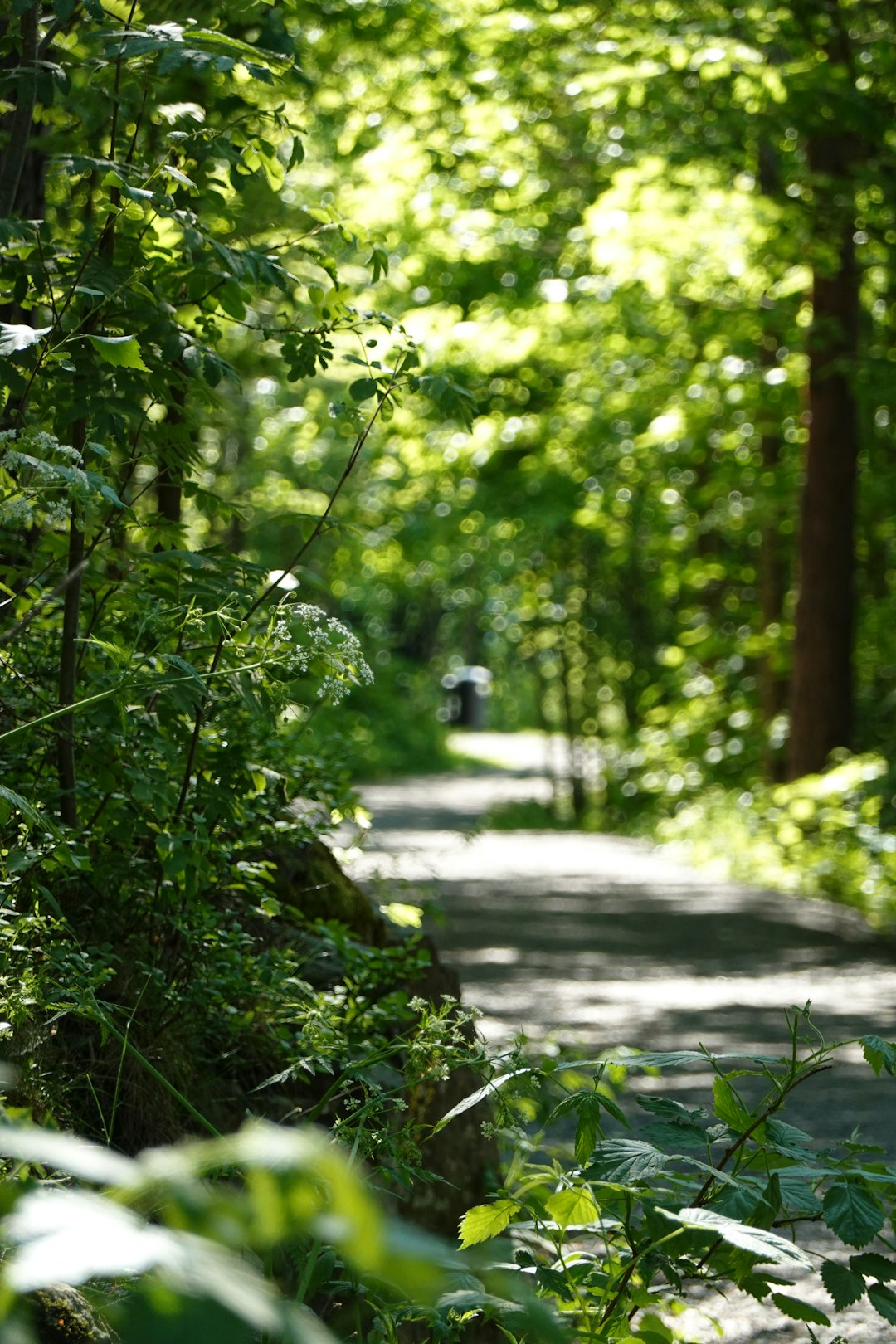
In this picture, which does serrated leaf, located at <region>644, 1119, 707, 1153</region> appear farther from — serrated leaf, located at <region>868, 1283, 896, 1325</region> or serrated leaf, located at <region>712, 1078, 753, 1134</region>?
serrated leaf, located at <region>868, 1283, 896, 1325</region>

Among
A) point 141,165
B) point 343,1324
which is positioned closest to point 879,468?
point 141,165

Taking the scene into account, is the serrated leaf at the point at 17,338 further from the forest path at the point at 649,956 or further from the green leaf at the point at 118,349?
the forest path at the point at 649,956

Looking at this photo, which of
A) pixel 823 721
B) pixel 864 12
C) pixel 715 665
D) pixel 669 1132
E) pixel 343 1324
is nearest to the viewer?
pixel 669 1132

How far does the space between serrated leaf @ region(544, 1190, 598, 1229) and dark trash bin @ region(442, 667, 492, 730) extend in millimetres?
52776

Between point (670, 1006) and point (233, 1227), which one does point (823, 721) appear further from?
point (233, 1227)

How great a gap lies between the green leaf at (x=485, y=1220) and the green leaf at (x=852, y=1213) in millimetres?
538

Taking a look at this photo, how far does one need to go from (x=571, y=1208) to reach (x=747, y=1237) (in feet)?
1.77

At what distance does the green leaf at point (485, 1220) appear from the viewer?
2.58 m

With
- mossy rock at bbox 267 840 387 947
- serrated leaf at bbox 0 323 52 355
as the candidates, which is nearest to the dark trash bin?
mossy rock at bbox 267 840 387 947

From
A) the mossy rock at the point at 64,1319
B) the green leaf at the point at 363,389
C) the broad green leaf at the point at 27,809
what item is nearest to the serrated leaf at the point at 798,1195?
the mossy rock at the point at 64,1319

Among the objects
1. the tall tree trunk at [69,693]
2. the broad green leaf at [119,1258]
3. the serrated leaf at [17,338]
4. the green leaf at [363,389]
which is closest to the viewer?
the broad green leaf at [119,1258]

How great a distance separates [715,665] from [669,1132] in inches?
791

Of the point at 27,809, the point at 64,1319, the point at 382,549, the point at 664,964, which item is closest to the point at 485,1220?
the point at 64,1319

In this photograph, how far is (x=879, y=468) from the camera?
16891 mm
